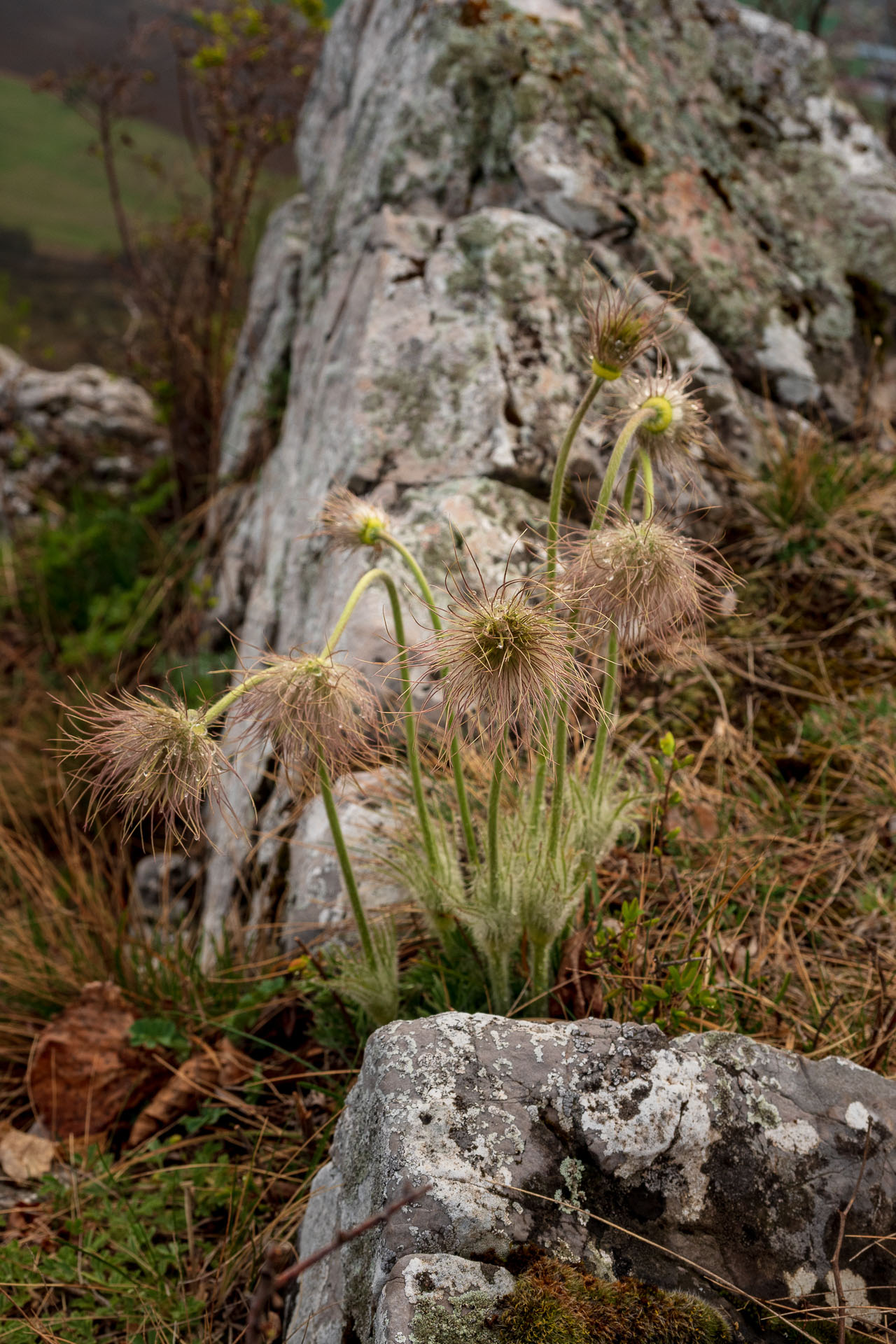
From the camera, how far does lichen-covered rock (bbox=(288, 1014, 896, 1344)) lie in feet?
3.93

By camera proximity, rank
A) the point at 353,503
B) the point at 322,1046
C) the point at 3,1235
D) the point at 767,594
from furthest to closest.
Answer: the point at 767,594
the point at 322,1046
the point at 3,1235
the point at 353,503

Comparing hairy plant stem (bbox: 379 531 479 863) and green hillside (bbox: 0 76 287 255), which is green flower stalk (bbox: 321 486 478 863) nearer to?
hairy plant stem (bbox: 379 531 479 863)

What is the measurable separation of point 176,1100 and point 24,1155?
39 cm

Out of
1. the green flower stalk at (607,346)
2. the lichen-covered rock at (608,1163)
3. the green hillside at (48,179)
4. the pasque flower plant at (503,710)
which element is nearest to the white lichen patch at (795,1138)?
the lichen-covered rock at (608,1163)

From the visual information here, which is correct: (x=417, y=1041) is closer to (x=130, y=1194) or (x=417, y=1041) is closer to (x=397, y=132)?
(x=130, y=1194)

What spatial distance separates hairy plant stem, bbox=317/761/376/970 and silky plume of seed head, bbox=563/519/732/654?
538 mm

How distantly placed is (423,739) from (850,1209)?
1.44 metres

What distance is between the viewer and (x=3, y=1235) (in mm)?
1823

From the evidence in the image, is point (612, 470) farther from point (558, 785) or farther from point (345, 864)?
point (345, 864)

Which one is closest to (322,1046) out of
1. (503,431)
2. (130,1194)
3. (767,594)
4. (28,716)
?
(130,1194)

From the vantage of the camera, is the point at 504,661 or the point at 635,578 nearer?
the point at 504,661

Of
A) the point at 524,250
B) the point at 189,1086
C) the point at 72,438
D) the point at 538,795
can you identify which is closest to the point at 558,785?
the point at 538,795

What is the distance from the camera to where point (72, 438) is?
22.0 ft

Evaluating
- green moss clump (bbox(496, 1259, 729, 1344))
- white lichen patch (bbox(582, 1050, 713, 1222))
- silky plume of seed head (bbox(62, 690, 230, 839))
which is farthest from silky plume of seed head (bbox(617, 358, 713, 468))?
green moss clump (bbox(496, 1259, 729, 1344))
